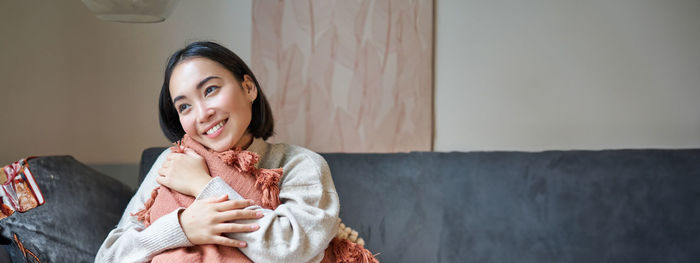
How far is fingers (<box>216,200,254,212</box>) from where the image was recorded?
1.18 m

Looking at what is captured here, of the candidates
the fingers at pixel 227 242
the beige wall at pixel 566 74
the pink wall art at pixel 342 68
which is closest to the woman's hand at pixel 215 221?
the fingers at pixel 227 242

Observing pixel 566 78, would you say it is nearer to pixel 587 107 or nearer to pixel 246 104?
pixel 587 107

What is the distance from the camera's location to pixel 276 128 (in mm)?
2393

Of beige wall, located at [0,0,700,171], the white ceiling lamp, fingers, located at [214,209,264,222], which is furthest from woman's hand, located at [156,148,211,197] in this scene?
beige wall, located at [0,0,700,171]

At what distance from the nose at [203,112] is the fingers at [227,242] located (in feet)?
0.84

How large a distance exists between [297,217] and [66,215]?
774 millimetres

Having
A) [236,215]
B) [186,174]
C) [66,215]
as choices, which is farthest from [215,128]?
[66,215]

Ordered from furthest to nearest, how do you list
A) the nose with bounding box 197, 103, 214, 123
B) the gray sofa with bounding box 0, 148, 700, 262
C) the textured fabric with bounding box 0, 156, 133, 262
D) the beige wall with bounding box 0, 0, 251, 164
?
the beige wall with bounding box 0, 0, 251, 164
the gray sofa with bounding box 0, 148, 700, 262
the textured fabric with bounding box 0, 156, 133, 262
the nose with bounding box 197, 103, 214, 123

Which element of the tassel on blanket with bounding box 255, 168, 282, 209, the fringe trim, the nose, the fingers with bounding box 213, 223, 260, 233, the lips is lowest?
the fringe trim

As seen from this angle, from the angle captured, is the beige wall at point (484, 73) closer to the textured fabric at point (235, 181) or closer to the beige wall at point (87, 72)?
the beige wall at point (87, 72)

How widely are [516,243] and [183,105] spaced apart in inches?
42.5

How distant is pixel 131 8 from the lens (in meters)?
1.24

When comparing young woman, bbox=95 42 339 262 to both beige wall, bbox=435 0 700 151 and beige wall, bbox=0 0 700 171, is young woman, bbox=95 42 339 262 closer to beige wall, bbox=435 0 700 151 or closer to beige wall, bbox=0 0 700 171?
beige wall, bbox=0 0 700 171

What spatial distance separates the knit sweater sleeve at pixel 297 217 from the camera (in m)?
1.17
